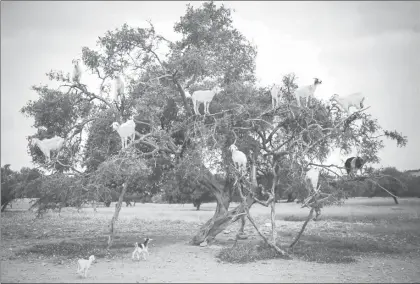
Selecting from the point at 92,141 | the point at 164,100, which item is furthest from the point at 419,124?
the point at 92,141

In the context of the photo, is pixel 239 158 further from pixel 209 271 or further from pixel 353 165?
pixel 353 165

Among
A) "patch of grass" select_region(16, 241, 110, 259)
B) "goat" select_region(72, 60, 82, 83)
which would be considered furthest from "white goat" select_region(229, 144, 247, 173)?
"goat" select_region(72, 60, 82, 83)

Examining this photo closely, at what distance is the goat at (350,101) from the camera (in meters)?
10.5

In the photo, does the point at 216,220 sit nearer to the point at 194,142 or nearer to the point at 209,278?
the point at 194,142

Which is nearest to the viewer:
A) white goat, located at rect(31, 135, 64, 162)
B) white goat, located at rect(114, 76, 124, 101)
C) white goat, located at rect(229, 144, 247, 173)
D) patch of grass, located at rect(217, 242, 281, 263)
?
patch of grass, located at rect(217, 242, 281, 263)

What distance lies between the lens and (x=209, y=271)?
27.5 feet

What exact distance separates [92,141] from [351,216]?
1978cm

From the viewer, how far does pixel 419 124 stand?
12633 mm

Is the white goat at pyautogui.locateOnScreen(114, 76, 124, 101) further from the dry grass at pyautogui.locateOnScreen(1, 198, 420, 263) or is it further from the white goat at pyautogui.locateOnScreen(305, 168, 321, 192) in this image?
the white goat at pyautogui.locateOnScreen(305, 168, 321, 192)

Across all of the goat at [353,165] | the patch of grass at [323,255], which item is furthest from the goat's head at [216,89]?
the patch of grass at [323,255]

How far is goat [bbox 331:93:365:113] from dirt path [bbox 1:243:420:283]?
4618mm

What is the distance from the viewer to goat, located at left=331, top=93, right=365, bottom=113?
34.6ft

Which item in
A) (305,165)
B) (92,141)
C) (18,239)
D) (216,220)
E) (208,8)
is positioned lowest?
(18,239)

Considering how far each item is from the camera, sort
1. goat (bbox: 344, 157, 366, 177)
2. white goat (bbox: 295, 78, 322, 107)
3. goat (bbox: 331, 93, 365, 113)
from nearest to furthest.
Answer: goat (bbox: 331, 93, 365, 113)
goat (bbox: 344, 157, 366, 177)
white goat (bbox: 295, 78, 322, 107)
